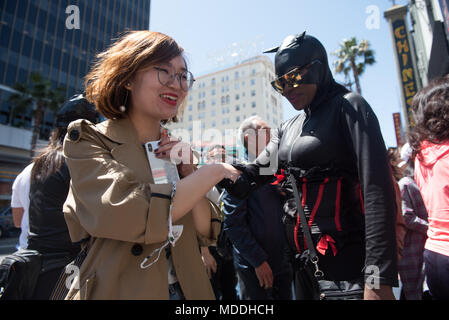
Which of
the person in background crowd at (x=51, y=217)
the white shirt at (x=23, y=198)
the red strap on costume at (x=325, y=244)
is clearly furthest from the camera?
the white shirt at (x=23, y=198)

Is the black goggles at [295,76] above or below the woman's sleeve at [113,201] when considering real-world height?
above

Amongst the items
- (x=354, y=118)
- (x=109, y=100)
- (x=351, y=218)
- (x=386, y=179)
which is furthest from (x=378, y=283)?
(x=109, y=100)

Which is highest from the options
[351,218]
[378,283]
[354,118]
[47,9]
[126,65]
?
[47,9]

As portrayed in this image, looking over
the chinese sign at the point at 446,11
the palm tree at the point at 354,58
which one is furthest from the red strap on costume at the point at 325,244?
the palm tree at the point at 354,58

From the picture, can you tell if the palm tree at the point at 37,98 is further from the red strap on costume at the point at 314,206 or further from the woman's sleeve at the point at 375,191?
the woman's sleeve at the point at 375,191

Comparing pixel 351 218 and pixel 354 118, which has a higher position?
pixel 354 118

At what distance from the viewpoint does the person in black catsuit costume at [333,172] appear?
4.04ft

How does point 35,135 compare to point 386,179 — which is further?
point 35,135

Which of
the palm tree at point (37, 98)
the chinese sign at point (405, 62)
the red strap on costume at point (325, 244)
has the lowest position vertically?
the red strap on costume at point (325, 244)

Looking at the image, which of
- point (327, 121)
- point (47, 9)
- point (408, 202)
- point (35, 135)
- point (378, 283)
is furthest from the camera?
point (47, 9)

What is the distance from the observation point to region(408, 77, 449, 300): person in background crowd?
168cm

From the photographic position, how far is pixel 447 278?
1.62m
